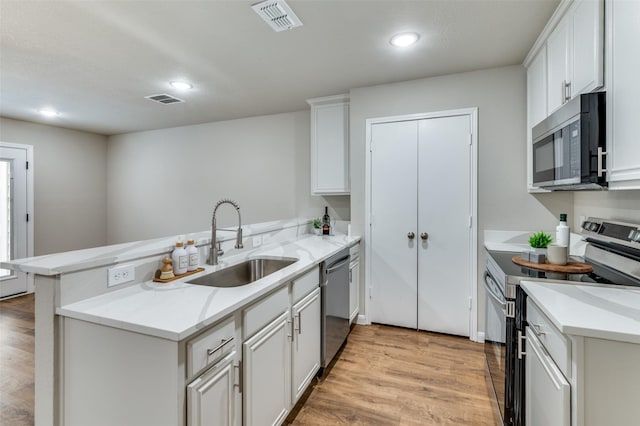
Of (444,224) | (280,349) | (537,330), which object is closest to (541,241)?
(444,224)

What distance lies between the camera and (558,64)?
1.95 m

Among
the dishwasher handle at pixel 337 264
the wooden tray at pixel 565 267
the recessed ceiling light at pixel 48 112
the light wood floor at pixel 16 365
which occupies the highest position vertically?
the recessed ceiling light at pixel 48 112

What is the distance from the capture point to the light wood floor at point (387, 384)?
185 centimetres

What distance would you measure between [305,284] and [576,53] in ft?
6.72

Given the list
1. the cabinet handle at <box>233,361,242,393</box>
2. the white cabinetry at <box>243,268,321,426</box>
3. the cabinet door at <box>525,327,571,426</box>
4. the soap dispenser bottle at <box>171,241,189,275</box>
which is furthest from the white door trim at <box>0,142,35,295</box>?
the cabinet door at <box>525,327,571,426</box>

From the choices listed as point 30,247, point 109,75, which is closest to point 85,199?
point 30,247

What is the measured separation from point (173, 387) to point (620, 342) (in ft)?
4.88

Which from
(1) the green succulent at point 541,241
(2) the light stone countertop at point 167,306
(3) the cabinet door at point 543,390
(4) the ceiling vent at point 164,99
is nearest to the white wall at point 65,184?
(4) the ceiling vent at point 164,99

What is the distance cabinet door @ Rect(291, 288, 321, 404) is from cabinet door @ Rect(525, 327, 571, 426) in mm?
1182

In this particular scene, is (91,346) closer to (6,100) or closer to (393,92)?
(393,92)

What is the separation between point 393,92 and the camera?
3.04m

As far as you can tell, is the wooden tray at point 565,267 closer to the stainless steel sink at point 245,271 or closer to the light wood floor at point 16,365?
the stainless steel sink at point 245,271

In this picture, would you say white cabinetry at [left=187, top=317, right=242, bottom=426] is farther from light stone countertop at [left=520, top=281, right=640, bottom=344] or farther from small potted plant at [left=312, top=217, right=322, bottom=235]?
small potted plant at [left=312, top=217, right=322, bottom=235]

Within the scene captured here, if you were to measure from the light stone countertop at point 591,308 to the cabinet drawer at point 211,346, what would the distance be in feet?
4.04
